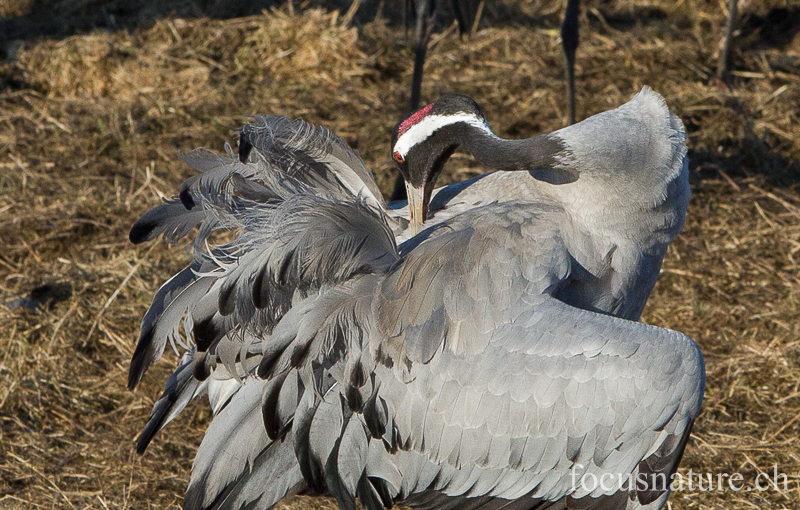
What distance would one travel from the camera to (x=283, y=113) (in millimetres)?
5414

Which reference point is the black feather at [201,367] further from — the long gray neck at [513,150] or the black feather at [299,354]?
the long gray neck at [513,150]

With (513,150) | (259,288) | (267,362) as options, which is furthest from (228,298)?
(513,150)

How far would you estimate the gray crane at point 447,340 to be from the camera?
2365 millimetres

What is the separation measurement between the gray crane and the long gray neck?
0.10ft

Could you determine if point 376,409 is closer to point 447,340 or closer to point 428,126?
point 447,340

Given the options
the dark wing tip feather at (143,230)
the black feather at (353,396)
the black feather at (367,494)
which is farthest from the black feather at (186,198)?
the black feather at (367,494)

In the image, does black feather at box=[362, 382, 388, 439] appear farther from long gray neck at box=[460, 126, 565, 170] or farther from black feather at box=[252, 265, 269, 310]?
long gray neck at box=[460, 126, 565, 170]

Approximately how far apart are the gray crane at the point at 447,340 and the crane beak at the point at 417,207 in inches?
2.9

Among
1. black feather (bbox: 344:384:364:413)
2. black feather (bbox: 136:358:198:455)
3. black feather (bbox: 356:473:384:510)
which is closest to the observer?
black feather (bbox: 344:384:364:413)

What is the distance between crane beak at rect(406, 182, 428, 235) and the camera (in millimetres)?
2828

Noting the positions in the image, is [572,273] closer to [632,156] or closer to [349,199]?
[632,156]

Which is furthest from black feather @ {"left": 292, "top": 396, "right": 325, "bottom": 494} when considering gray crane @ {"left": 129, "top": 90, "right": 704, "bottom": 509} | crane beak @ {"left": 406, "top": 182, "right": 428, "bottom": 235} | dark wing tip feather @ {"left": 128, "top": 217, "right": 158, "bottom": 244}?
dark wing tip feather @ {"left": 128, "top": 217, "right": 158, "bottom": 244}

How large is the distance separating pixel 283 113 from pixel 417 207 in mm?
2759

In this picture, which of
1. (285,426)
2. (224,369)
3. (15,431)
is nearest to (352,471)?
(285,426)
